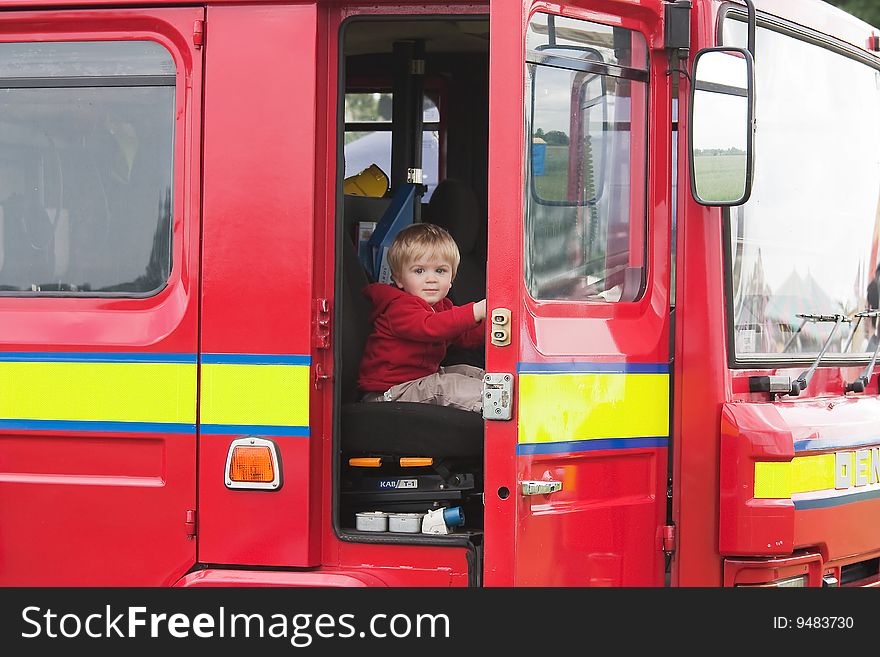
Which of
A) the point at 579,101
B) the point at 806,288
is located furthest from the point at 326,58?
the point at 806,288

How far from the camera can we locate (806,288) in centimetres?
416

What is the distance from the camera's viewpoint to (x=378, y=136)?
560cm

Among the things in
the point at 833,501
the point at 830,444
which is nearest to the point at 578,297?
the point at 830,444

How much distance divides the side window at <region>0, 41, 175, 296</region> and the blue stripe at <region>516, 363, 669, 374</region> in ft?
3.95

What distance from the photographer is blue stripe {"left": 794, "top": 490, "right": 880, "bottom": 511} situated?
375cm

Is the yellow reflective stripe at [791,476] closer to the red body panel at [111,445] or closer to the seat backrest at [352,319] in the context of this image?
the seat backrest at [352,319]

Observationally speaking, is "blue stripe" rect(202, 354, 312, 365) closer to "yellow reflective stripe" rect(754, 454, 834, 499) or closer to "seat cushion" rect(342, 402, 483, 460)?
"seat cushion" rect(342, 402, 483, 460)

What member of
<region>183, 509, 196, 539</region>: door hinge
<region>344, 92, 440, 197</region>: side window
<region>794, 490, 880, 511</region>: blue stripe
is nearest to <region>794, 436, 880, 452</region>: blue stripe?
<region>794, 490, 880, 511</region>: blue stripe

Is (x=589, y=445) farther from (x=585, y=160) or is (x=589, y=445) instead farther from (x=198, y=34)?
(x=198, y=34)

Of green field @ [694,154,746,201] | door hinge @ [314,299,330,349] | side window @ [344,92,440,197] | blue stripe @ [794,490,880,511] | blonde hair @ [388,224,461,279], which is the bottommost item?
blue stripe @ [794,490,880,511]

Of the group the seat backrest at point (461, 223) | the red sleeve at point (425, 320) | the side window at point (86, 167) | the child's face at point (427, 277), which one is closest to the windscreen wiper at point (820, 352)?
the red sleeve at point (425, 320)
